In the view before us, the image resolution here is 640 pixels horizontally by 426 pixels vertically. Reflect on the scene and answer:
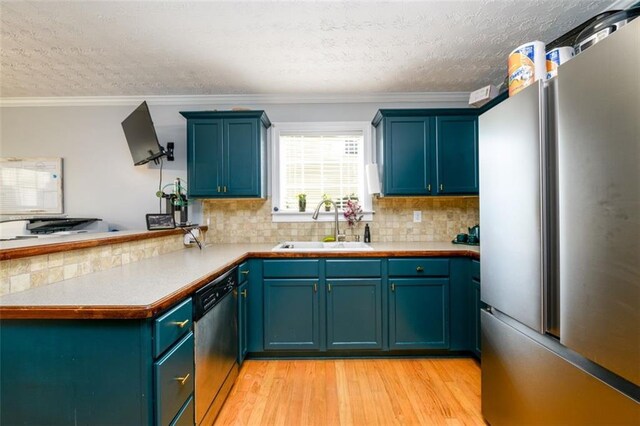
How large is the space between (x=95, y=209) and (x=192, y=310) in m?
2.59

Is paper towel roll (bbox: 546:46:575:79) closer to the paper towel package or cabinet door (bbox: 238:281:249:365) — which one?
the paper towel package

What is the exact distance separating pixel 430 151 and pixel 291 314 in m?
1.89

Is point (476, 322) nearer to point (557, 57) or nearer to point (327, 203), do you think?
point (327, 203)

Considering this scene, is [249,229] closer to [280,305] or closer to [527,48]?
[280,305]

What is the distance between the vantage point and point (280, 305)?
2.39 m

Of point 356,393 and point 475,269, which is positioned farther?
point 475,269

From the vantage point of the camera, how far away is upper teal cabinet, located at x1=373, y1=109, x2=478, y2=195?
8.93 feet

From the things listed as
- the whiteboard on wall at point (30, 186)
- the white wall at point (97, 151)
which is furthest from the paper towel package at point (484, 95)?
the whiteboard on wall at point (30, 186)

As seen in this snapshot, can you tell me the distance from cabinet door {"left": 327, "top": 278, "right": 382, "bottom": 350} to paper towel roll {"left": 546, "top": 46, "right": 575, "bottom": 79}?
169 centimetres

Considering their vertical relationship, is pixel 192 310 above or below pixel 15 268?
below

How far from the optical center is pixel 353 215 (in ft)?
9.87

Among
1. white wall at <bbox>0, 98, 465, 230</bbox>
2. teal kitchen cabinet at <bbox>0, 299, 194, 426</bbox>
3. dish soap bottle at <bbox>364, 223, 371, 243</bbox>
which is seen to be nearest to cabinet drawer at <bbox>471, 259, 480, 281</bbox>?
dish soap bottle at <bbox>364, 223, 371, 243</bbox>

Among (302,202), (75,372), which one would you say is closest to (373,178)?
(302,202)

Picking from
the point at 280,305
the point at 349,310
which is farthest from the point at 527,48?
the point at 280,305
